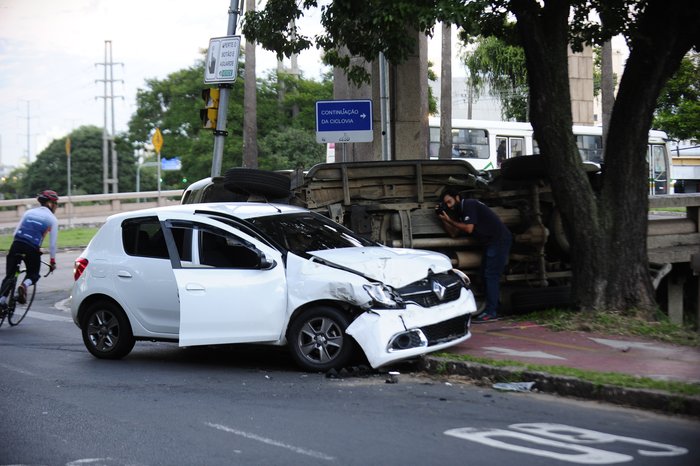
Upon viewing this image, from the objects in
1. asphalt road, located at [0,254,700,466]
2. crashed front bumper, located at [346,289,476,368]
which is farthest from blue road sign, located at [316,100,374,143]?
crashed front bumper, located at [346,289,476,368]

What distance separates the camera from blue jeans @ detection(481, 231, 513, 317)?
12.0 m

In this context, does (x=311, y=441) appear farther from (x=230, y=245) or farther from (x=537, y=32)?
(x=537, y=32)

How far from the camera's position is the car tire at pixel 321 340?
8.67m

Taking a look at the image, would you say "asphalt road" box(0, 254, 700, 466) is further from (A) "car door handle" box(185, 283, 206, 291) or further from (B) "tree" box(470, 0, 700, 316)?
(B) "tree" box(470, 0, 700, 316)

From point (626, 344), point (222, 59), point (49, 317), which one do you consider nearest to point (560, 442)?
point (626, 344)

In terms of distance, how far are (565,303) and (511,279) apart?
0.97m

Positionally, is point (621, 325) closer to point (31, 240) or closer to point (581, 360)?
point (581, 360)

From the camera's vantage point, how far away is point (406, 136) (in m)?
20.5

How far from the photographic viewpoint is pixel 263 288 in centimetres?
898

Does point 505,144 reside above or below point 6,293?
above

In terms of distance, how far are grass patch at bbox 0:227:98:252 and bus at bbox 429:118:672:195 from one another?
43.7 ft

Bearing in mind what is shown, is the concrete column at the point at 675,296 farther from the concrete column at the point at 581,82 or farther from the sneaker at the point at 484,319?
the concrete column at the point at 581,82

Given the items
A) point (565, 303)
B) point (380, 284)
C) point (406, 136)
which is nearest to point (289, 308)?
point (380, 284)

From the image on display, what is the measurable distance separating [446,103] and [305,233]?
2411 cm
